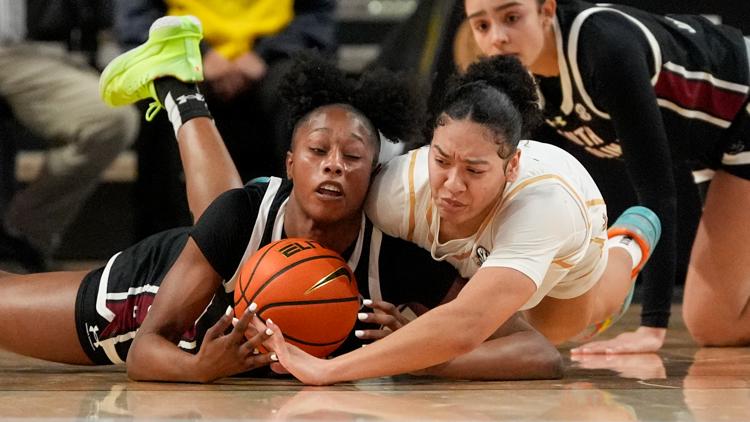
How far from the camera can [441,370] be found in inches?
132

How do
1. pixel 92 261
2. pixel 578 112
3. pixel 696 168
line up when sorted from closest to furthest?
pixel 578 112, pixel 696 168, pixel 92 261

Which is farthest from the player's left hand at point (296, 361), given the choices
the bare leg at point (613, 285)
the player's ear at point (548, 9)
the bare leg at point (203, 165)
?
the player's ear at point (548, 9)

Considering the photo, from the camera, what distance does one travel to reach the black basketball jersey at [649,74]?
4.13m

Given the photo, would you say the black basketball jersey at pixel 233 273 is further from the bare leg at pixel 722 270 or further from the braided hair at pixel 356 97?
the bare leg at pixel 722 270

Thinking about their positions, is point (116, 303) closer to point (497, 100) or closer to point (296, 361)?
point (296, 361)

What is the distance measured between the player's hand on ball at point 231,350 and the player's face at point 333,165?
42 cm

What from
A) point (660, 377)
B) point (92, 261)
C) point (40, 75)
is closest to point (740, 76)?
point (660, 377)

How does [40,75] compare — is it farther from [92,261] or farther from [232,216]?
[232,216]

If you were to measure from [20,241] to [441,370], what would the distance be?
337 centimetres

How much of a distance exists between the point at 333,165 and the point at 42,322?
3.62 feet

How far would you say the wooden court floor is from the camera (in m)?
2.71

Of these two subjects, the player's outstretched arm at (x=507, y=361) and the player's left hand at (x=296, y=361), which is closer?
the player's left hand at (x=296, y=361)

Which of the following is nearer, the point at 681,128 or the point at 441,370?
the point at 441,370

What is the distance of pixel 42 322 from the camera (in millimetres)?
3678
